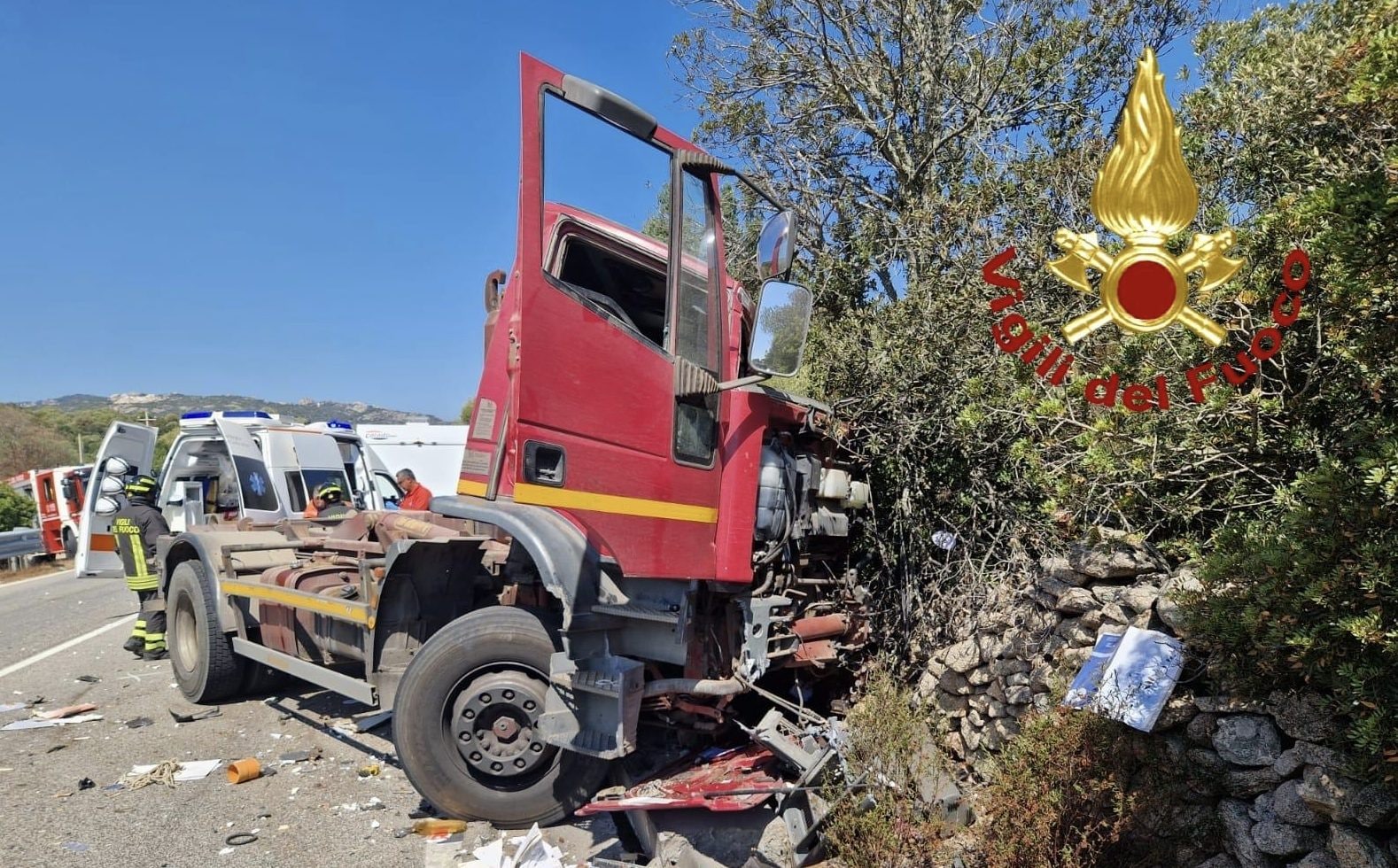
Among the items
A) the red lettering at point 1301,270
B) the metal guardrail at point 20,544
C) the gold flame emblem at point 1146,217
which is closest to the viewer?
the gold flame emblem at point 1146,217

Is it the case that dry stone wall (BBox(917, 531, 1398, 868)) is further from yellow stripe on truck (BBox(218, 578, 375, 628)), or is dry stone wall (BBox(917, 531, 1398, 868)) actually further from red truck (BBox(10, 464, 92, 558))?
red truck (BBox(10, 464, 92, 558))

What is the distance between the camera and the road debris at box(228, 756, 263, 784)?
4586 mm

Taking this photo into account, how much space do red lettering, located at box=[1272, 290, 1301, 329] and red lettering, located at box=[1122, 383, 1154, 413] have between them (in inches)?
18.8

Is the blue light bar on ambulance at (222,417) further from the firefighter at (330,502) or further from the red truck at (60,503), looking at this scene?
the red truck at (60,503)

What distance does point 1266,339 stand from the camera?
278 cm

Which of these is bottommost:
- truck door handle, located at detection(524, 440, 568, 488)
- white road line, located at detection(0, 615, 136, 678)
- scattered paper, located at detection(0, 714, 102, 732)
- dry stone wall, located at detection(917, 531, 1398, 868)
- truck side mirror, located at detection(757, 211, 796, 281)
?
white road line, located at detection(0, 615, 136, 678)

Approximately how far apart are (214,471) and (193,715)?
500cm

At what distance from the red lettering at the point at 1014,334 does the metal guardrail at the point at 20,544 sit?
765 inches

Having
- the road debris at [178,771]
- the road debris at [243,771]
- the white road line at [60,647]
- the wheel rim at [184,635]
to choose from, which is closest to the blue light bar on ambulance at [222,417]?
the white road line at [60,647]

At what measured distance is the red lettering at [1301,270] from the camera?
8.44ft

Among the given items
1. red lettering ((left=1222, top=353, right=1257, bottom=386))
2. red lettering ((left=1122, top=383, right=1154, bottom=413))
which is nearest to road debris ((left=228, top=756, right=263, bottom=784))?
red lettering ((left=1122, top=383, right=1154, bottom=413))

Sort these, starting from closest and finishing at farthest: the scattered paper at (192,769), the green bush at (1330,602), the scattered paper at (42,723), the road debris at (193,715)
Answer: the green bush at (1330,602)
the scattered paper at (192,769)
the scattered paper at (42,723)
the road debris at (193,715)

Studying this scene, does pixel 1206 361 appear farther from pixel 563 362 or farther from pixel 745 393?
pixel 563 362

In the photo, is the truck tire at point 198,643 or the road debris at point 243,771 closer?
the road debris at point 243,771
